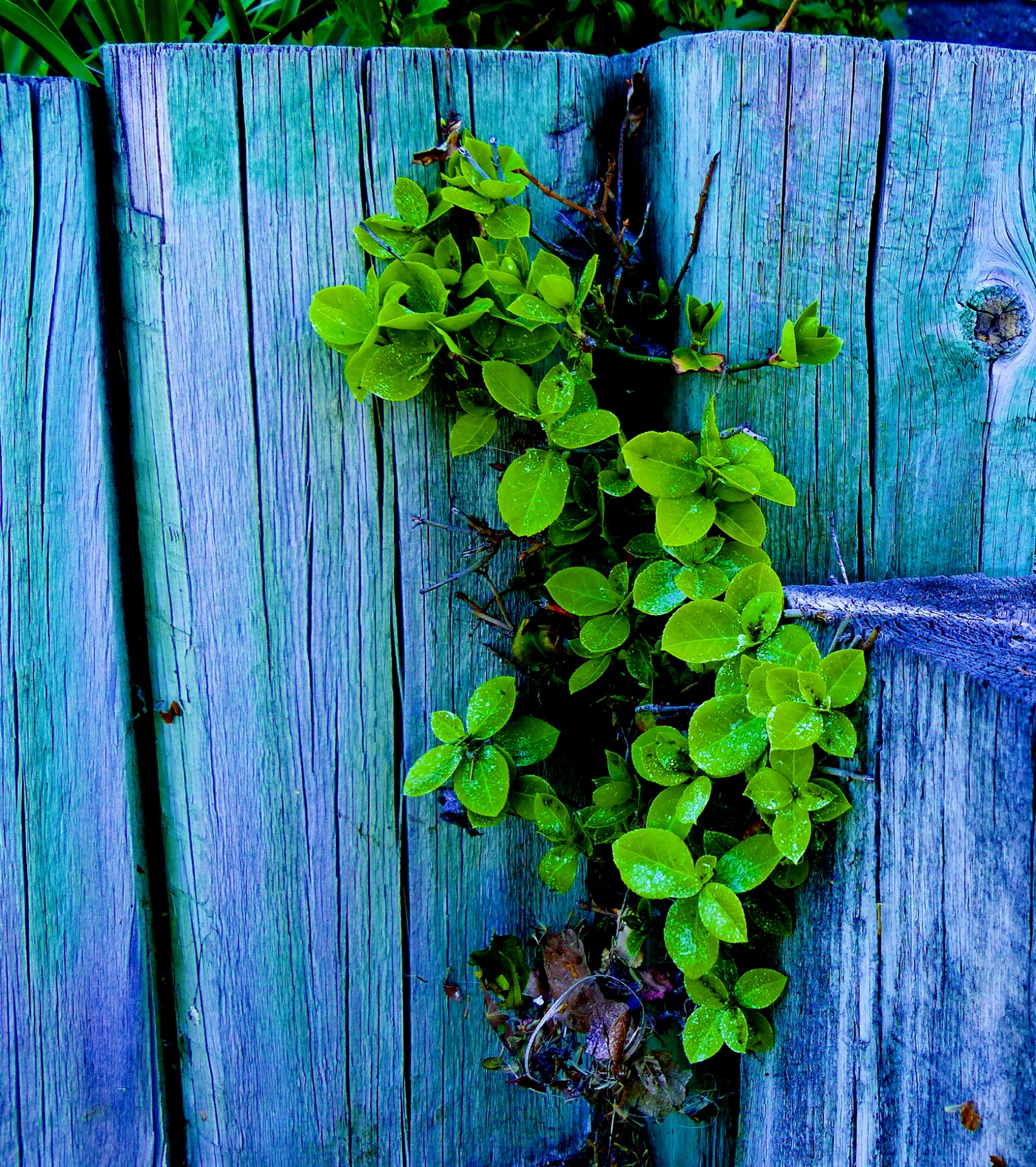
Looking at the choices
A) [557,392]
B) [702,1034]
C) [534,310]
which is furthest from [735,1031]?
[534,310]

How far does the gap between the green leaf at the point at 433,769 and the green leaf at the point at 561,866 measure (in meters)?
0.22

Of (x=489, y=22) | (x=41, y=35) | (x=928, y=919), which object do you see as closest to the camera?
(x=928, y=919)

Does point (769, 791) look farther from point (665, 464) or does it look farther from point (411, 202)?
point (411, 202)

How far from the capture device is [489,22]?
2.01 metres

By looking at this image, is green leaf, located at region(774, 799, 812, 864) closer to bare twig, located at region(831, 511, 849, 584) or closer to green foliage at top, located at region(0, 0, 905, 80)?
bare twig, located at region(831, 511, 849, 584)

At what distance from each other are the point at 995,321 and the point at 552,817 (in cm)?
109

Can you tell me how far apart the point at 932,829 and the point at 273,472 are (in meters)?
1.10

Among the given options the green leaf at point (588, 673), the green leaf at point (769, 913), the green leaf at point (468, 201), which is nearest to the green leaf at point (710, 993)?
the green leaf at point (769, 913)

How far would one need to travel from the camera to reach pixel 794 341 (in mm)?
1242

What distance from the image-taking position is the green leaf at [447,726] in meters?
1.35

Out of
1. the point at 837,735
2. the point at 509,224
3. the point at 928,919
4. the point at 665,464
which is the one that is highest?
the point at 509,224

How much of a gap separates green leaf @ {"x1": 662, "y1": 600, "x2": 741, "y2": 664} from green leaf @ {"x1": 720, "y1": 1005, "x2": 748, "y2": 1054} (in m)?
0.53

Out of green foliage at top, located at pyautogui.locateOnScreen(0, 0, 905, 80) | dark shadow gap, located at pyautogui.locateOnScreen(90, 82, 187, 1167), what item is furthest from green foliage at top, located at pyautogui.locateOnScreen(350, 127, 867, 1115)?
green foliage at top, located at pyautogui.locateOnScreen(0, 0, 905, 80)

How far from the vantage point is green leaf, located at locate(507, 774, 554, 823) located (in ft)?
4.56
